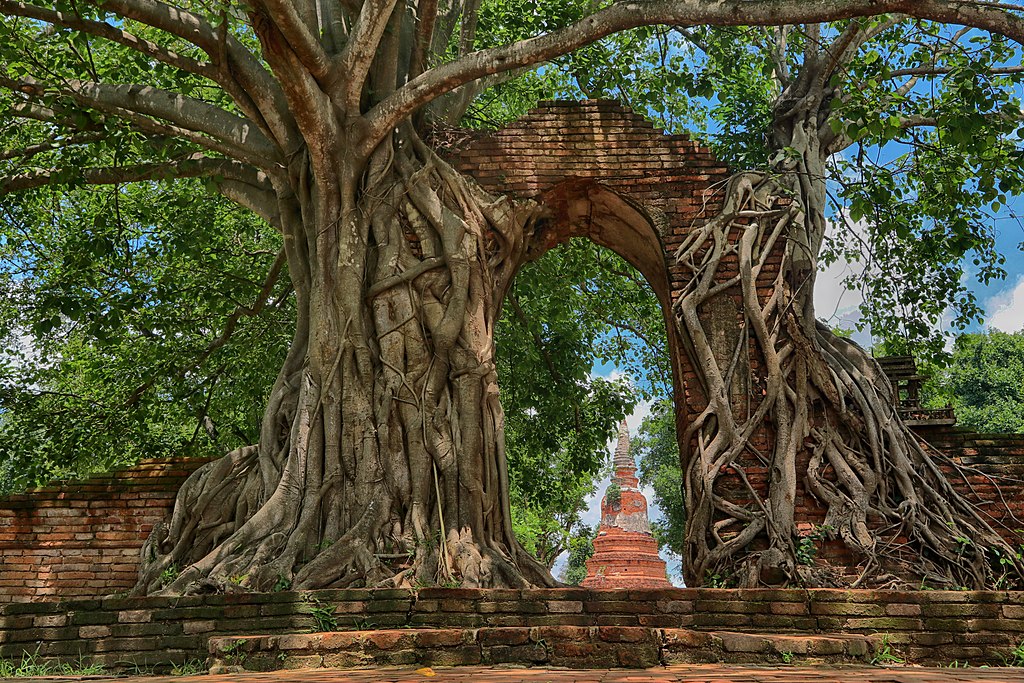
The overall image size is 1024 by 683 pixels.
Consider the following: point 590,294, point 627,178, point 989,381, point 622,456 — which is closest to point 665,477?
point 622,456

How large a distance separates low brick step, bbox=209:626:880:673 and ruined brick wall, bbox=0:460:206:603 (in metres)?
3.04

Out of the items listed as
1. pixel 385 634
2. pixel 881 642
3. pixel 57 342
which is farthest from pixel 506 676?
pixel 57 342

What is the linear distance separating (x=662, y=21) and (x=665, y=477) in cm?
2072

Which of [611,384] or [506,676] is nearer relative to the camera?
[506,676]

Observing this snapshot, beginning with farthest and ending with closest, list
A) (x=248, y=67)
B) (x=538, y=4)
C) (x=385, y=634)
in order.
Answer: (x=538, y=4) < (x=248, y=67) < (x=385, y=634)

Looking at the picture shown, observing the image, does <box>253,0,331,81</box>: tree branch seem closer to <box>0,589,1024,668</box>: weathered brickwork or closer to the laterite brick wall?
the laterite brick wall

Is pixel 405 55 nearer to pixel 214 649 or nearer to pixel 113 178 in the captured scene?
pixel 113 178

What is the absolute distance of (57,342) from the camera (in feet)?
35.9

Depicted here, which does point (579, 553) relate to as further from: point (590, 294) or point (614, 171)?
point (614, 171)

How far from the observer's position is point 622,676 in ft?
11.8

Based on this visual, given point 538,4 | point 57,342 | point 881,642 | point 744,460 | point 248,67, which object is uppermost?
point 538,4

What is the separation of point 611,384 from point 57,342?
21.6ft

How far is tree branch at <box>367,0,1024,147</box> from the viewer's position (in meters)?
5.36

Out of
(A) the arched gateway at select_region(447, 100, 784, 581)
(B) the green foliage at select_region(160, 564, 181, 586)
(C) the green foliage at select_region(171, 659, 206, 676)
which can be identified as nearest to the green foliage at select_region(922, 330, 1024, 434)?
(A) the arched gateway at select_region(447, 100, 784, 581)
